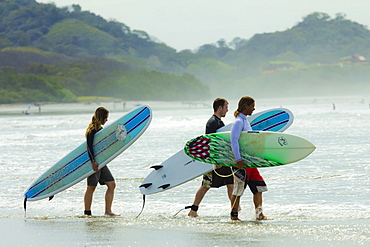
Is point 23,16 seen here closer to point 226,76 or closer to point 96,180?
point 226,76

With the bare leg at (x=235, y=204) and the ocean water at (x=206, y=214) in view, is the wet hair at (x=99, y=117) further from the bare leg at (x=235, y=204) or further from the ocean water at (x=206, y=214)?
the bare leg at (x=235, y=204)

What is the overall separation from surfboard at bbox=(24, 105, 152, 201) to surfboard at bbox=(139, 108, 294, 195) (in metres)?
0.47

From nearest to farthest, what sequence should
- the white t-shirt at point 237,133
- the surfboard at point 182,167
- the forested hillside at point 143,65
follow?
1. the white t-shirt at point 237,133
2. the surfboard at point 182,167
3. the forested hillside at point 143,65

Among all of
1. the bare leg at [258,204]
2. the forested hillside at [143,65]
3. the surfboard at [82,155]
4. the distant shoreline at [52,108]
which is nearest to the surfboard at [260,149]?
the bare leg at [258,204]

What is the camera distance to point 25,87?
10194cm

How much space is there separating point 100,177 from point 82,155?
0.44 meters

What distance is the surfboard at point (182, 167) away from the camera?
6797 mm

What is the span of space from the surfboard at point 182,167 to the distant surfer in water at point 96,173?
38 centimetres

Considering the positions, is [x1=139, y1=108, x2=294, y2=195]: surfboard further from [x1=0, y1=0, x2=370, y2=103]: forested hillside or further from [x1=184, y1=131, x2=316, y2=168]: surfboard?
[x1=0, y1=0, x2=370, y2=103]: forested hillside

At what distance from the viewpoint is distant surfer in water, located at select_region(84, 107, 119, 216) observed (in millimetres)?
6512

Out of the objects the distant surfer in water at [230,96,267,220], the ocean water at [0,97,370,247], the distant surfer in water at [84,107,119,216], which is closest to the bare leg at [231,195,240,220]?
the distant surfer in water at [230,96,267,220]

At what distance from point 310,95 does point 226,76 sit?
2504 cm

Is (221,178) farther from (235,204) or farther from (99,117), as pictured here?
(99,117)

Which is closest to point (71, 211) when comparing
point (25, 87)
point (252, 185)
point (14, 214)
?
point (14, 214)
